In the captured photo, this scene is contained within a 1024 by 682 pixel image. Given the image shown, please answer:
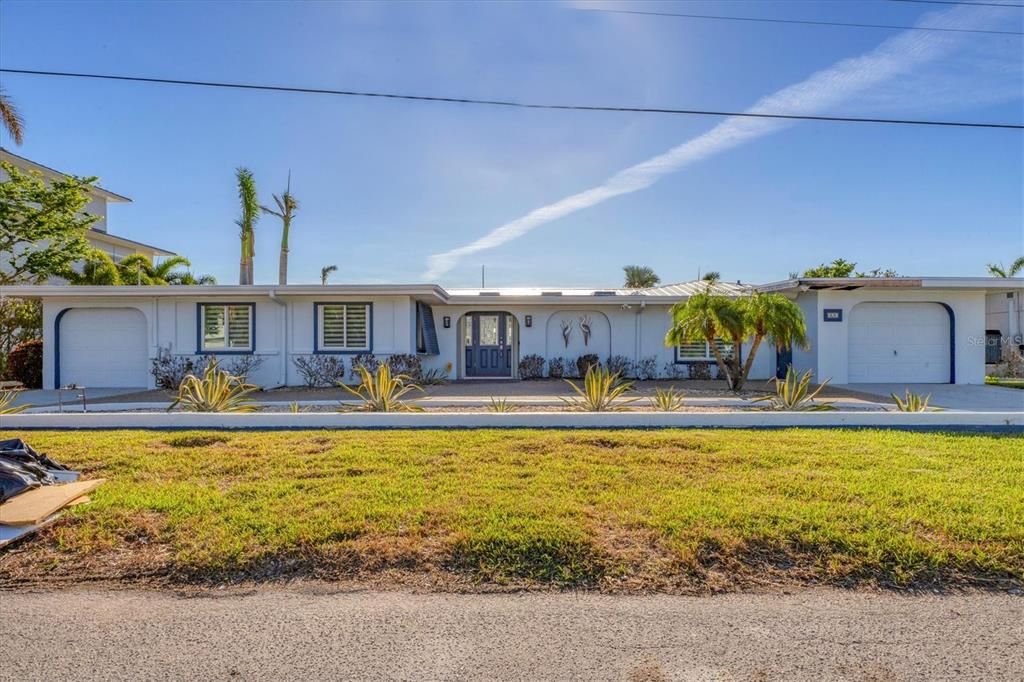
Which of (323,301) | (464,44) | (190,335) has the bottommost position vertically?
(190,335)

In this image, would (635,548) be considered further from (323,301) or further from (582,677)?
(323,301)

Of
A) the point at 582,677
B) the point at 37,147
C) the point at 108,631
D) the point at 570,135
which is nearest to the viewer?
the point at 582,677

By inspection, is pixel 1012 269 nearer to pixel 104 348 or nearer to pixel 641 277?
pixel 641 277

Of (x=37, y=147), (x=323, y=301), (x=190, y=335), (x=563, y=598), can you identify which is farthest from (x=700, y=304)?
(x=37, y=147)

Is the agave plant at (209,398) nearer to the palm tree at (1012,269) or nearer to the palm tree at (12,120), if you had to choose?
the palm tree at (12,120)

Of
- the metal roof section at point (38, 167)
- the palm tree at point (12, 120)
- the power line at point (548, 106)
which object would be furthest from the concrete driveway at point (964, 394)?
the metal roof section at point (38, 167)

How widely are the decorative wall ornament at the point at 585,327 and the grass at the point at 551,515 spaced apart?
442 inches

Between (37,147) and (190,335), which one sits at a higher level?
(37,147)

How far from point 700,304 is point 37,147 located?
1937cm

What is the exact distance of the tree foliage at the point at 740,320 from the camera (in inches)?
489

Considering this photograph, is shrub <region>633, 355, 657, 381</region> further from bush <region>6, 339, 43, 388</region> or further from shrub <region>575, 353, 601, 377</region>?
bush <region>6, 339, 43, 388</region>

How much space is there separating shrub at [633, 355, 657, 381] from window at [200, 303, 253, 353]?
11.3 metres

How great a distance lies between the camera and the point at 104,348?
15.5 m

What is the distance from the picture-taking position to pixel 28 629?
3104mm
